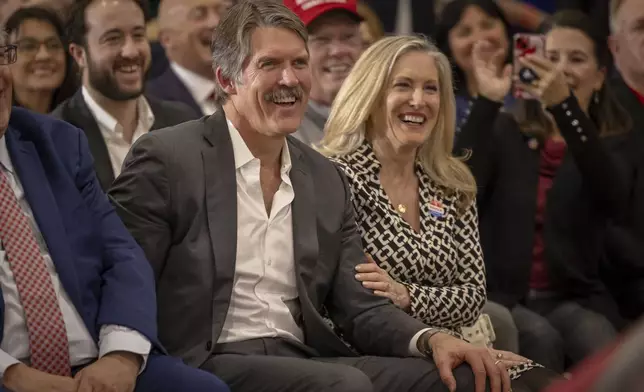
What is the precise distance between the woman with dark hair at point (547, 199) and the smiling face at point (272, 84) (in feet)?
3.88

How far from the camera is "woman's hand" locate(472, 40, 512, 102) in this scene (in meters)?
3.65

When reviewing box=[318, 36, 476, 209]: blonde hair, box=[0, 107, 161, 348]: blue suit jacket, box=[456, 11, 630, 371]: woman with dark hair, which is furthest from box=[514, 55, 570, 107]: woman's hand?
box=[0, 107, 161, 348]: blue suit jacket

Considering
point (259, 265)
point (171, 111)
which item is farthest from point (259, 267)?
point (171, 111)

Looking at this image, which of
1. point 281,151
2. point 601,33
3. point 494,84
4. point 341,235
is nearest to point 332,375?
point 341,235

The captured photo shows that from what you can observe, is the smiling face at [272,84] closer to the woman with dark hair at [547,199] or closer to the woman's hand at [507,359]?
the woman's hand at [507,359]

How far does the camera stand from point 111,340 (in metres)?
2.06

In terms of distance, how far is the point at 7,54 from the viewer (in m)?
2.14

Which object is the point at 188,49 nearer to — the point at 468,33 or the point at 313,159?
the point at 468,33

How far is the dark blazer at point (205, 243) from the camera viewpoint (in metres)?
2.28

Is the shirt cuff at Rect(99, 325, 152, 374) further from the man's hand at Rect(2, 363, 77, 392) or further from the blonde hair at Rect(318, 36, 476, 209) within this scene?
the blonde hair at Rect(318, 36, 476, 209)

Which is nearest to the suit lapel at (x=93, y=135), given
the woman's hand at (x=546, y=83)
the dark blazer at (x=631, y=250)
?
the woman's hand at (x=546, y=83)

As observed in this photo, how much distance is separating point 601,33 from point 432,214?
174 cm

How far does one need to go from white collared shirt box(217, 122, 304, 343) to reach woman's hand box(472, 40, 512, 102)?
4.71 feet

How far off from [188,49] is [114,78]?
873 millimetres
